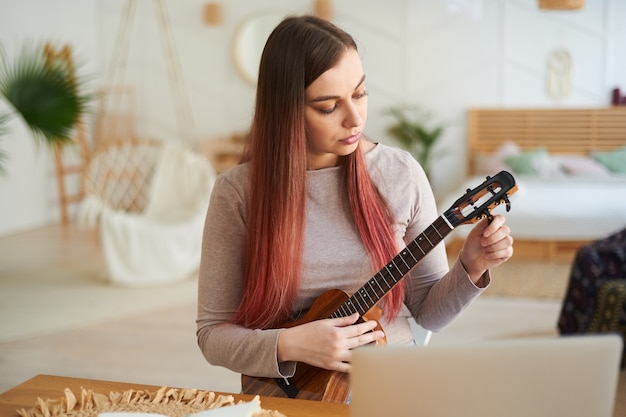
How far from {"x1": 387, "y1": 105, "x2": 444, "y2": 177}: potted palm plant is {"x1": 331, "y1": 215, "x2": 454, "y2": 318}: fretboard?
5438mm

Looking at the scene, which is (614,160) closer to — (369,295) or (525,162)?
(525,162)

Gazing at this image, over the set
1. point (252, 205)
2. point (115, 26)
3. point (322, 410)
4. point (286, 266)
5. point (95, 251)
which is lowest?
point (95, 251)

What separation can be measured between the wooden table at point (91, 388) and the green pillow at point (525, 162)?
530cm

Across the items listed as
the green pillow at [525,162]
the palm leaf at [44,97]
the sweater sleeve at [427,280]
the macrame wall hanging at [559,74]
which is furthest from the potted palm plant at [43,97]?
the macrame wall hanging at [559,74]

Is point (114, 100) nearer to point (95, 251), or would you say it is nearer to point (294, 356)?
point (95, 251)

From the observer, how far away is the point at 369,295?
1432mm

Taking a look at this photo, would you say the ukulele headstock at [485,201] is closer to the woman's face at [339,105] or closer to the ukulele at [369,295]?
the ukulele at [369,295]

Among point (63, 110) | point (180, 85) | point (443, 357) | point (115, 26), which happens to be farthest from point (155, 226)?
point (443, 357)

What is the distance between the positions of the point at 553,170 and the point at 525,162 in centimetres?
23

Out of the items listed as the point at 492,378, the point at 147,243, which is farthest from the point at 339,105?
the point at 147,243

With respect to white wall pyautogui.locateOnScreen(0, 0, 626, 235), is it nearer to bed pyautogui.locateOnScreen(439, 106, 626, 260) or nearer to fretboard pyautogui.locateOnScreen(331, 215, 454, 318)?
bed pyautogui.locateOnScreen(439, 106, 626, 260)

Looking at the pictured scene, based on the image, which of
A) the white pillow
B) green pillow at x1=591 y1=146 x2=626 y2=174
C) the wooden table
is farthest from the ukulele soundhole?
green pillow at x1=591 y1=146 x2=626 y2=174

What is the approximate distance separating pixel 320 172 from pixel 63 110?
3266mm

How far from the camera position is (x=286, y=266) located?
4.92 feet
